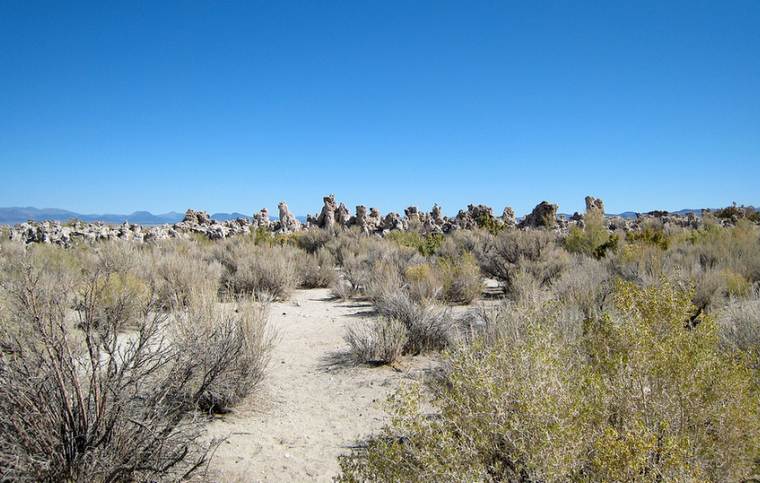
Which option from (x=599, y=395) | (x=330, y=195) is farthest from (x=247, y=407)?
(x=330, y=195)

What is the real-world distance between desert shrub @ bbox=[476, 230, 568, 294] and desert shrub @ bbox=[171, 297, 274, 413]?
799cm

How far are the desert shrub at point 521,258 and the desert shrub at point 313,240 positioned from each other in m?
9.18

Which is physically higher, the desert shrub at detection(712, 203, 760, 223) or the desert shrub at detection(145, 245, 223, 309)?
the desert shrub at detection(712, 203, 760, 223)

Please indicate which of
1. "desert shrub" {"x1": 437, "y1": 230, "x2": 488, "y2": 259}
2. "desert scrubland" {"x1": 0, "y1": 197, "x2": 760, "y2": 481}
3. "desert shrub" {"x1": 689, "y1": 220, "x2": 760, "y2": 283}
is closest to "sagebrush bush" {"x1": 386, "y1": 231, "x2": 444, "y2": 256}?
"desert shrub" {"x1": 437, "y1": 230, "x2": 488, "y2": 259}

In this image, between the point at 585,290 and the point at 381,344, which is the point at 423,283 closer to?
the point at 585,290

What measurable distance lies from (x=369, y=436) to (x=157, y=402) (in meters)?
2.22

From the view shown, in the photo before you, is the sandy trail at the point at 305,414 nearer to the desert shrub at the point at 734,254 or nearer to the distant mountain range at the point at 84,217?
the desert shrub at the point at 734,254

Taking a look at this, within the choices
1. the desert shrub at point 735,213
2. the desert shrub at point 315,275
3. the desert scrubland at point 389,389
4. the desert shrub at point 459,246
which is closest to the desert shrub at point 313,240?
the desert shrub at point 459,246

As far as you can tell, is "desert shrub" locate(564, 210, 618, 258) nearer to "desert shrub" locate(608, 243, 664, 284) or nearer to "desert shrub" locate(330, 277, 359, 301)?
"desert shrub" locate(608, 243, 664, 284)

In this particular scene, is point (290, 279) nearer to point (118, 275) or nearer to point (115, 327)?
point (118, 275)

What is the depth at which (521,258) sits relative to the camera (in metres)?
12.9

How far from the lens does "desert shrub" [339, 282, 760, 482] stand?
7.07 ft

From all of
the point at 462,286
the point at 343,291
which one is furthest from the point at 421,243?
the point at 462,286

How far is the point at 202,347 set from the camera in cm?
477
